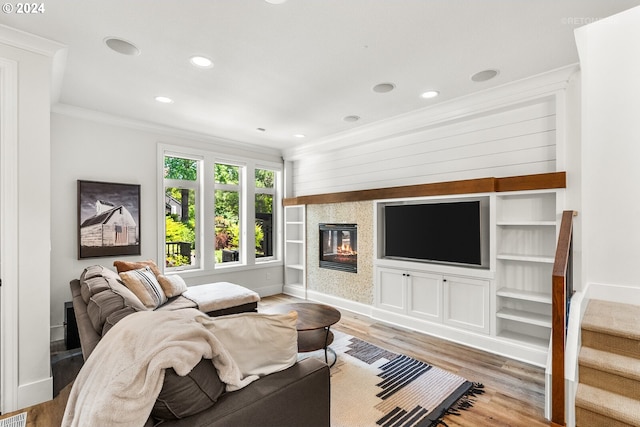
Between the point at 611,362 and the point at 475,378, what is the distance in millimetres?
994

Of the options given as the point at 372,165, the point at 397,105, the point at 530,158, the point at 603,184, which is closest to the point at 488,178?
the point at 530,158

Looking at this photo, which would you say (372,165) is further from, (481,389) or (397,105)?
(481,389)

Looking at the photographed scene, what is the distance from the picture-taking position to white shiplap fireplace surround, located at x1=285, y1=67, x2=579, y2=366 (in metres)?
3.05

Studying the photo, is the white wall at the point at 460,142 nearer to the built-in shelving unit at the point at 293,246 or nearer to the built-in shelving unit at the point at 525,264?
the built-in shelving unit at the point at 525,264

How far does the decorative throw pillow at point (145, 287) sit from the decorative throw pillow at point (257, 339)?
2.06 meters

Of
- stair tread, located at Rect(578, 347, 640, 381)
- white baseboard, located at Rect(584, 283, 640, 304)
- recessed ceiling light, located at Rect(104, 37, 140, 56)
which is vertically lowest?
stair tread, located at Rect(578, 347, 640, 381)

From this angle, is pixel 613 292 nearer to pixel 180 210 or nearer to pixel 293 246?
pixel 293 246

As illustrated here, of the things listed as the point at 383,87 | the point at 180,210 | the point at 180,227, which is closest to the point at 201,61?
the point at 383,87

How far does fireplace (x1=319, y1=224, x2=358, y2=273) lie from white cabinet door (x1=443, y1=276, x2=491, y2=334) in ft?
4.79

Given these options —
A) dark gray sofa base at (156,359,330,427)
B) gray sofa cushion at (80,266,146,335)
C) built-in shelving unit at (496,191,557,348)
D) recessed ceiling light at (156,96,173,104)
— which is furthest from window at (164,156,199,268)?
built-in shelving unit at (496,191,557,348)

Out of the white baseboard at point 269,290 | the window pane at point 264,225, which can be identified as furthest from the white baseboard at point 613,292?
the window pane at point 264,225

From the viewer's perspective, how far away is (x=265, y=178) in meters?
5.94

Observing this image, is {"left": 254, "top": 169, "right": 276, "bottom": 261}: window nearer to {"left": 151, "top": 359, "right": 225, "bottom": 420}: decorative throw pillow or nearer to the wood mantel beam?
the wood mantel beam

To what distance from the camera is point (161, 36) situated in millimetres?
2303
